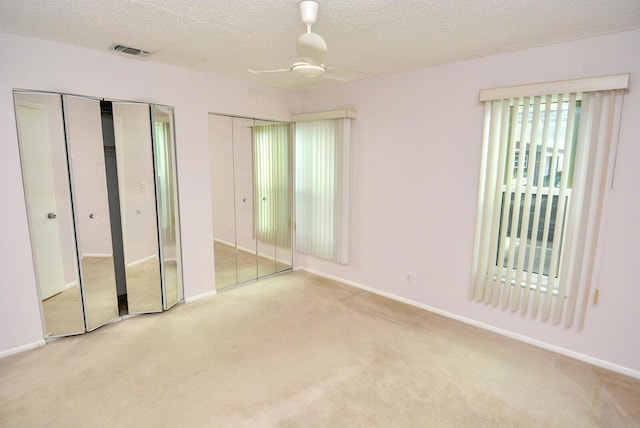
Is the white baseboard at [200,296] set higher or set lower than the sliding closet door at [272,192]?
lower

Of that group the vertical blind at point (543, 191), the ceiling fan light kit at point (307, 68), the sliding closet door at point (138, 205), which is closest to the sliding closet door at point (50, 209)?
the sliding closet door at point (138, 205)

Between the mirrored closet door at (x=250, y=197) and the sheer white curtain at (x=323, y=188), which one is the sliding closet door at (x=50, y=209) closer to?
the mirrored closet door at (x=250, y=197)

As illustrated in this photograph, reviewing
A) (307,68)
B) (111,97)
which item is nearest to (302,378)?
(307,68)

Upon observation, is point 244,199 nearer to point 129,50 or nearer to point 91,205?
point 91,205

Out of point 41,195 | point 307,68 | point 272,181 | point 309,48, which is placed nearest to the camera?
point 309,48

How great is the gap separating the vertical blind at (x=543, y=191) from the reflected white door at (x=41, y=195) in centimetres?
362

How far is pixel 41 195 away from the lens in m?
2.69

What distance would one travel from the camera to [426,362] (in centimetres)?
263

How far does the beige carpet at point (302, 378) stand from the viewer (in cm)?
206

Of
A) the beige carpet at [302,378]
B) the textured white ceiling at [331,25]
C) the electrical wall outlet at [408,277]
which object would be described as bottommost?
the beige carpet at [302,378]

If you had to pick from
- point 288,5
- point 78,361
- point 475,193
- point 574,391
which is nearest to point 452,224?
point 475,193

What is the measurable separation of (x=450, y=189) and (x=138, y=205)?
2977mm

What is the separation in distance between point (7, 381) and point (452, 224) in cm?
374

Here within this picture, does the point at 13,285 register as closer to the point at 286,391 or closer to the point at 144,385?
the point at 144,385
